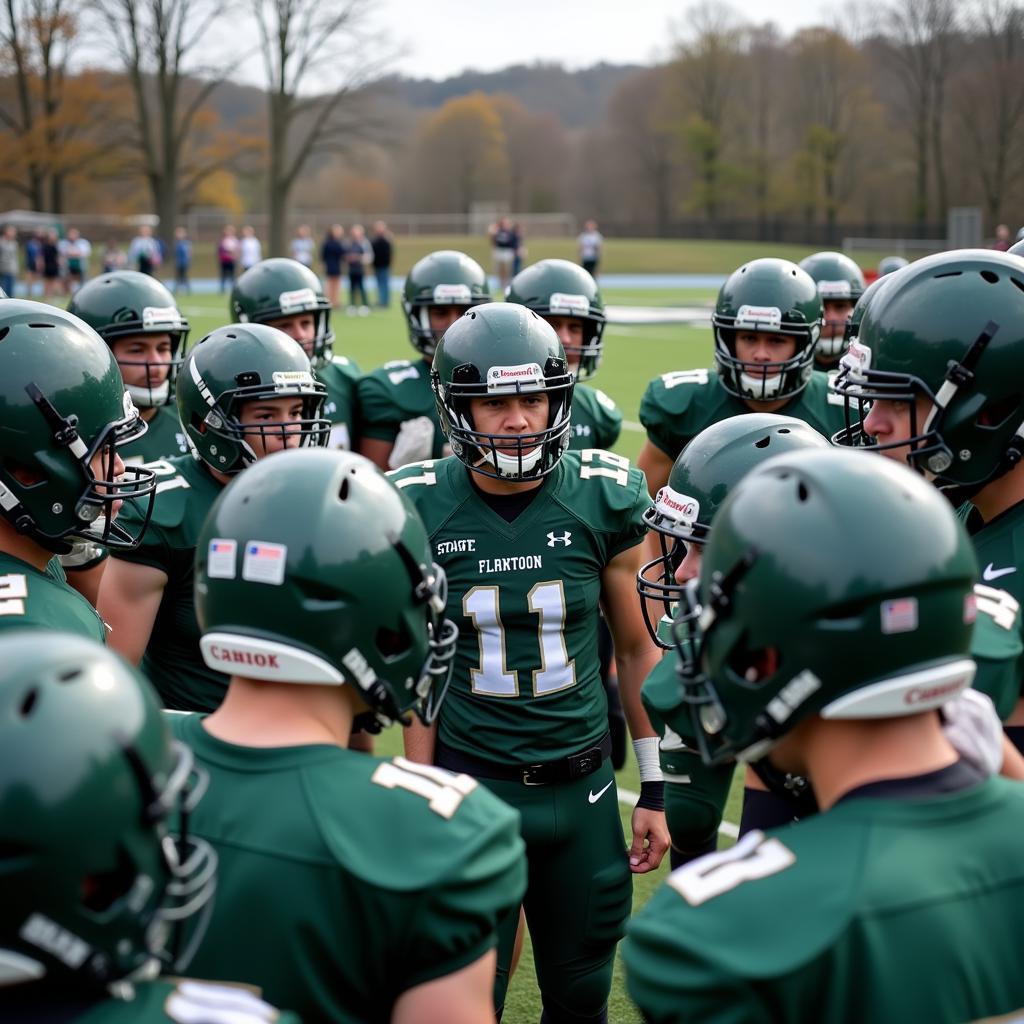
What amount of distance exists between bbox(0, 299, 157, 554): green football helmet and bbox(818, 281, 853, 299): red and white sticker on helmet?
14.5 ft

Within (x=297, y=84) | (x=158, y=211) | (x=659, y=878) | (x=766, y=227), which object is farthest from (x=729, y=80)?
(x=659, y=878)

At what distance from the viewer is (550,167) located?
77.1 m

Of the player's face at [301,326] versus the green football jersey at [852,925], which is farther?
the player's face at [301,326]

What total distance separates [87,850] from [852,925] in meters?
0.98

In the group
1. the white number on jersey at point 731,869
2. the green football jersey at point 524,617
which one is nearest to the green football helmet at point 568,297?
the green football jersey at point 524,617

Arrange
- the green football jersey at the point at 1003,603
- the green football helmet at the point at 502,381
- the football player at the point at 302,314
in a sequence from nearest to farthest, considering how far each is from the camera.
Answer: the green football jersey at the point at 1003,603 → the green football helmet at the point at 502,381 → the football player at the point at 302,314

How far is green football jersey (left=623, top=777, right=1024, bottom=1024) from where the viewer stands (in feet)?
5.18

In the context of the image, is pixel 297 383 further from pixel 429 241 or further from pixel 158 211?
pixel 429 241

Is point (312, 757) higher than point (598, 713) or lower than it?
higher

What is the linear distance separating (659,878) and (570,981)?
127 centimetres

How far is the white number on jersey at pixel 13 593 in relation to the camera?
8.88 ft

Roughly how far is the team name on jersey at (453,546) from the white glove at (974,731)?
66.7 inches

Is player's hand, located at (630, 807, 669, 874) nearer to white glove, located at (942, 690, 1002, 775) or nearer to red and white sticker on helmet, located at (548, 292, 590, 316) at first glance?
white glove, located at (942, 690, 1002, 775)

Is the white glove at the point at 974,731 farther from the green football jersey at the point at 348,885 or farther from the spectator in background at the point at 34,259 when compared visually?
the spectator in background at the point at 34,259
